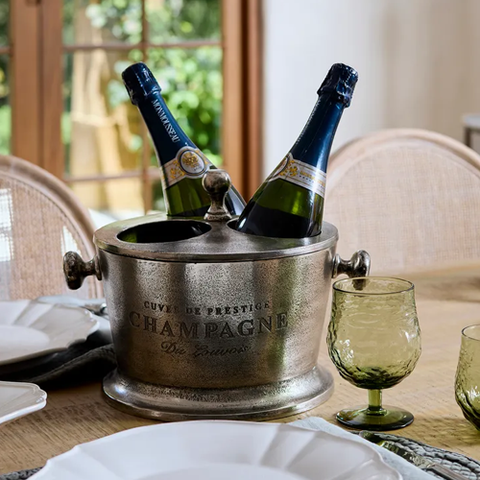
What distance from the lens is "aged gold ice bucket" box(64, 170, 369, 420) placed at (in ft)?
2.36

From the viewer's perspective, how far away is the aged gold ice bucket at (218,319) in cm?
72

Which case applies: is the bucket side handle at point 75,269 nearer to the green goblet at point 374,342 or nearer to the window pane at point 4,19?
the green goblet at point 374,342

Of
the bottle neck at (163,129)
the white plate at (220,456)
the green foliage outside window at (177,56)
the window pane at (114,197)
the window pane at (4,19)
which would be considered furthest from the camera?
the window pane at (114,197)

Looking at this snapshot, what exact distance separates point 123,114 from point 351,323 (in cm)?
250

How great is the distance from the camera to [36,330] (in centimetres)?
A: 95

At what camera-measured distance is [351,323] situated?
737 mm

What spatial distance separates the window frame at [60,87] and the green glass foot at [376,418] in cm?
232

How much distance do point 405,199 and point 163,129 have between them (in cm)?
75

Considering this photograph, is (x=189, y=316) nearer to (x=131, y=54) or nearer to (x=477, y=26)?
(x=131, y=54)

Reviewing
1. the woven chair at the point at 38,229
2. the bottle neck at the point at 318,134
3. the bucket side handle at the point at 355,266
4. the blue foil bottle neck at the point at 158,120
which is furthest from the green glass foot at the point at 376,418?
the woven chair at the point at 38,229

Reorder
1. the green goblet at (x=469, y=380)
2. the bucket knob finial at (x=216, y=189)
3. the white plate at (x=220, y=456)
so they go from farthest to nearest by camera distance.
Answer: the bucket knob finial at (x=216, y=189) → the green goblet at (x=469, y=380) → the white plate at (x=220, y=456)

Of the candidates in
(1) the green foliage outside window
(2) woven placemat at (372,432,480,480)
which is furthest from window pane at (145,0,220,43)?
(2) woven placemat at (372,432,480,480)

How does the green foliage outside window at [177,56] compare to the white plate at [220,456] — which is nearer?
the white plate at [220,456]

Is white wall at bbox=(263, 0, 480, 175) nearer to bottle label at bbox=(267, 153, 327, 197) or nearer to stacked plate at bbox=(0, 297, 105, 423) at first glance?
stacked plate at bbox=(0, 297, 105, 423)
